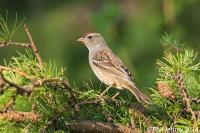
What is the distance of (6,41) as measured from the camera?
141 inches

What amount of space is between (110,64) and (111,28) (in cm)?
140

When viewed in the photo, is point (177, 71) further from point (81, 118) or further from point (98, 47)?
point (98, 47)

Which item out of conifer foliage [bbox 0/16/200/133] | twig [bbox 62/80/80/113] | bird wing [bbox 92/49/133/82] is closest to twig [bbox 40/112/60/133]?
conifer foliage [bbox 0/16/200/133]

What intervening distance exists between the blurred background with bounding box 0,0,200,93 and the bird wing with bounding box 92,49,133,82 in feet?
0.49

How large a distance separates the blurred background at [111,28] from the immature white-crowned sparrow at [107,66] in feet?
0.36

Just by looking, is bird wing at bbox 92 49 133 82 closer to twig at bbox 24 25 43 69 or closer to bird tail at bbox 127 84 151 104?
bird tail at bbox 127 84 151 104

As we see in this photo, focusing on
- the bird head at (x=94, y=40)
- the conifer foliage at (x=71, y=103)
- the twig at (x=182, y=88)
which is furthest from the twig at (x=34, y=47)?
the bird head at (x=94, y=40)

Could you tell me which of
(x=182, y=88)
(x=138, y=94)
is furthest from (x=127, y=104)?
(x=138, y=94)

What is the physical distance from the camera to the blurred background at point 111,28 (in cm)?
731

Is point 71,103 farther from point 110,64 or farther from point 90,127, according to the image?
point 110,64

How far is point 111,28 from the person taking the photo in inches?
287

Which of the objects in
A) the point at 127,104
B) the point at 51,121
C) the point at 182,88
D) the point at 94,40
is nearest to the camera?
the point at 51,121

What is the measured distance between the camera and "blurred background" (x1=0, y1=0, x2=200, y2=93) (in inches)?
288

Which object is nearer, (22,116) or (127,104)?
(22,116)
